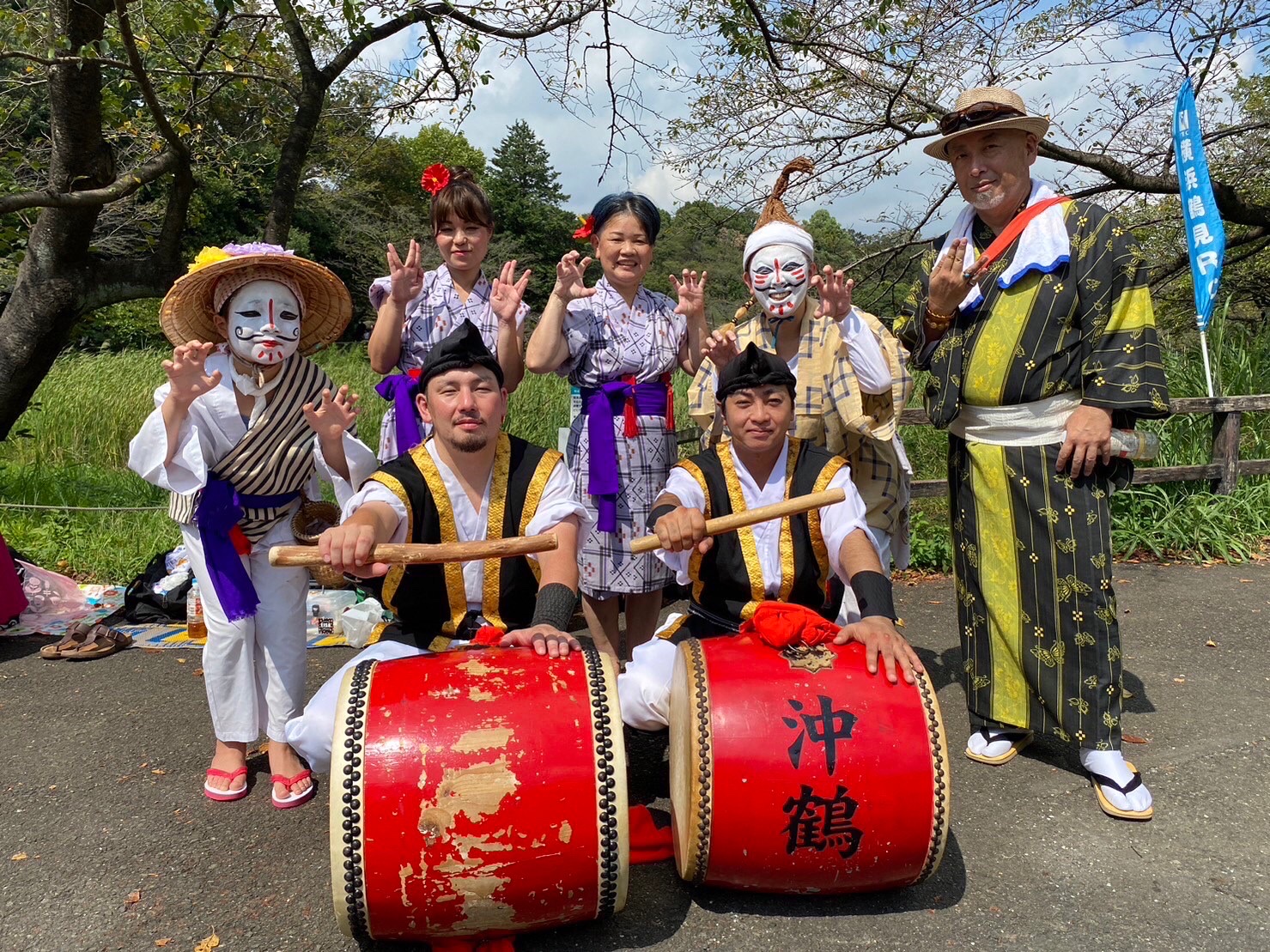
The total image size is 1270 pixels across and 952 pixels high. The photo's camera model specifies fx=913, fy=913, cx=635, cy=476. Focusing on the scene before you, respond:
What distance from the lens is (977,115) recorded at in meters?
2.83

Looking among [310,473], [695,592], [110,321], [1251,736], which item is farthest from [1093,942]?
[110,321]

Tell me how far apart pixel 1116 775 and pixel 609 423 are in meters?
2.01

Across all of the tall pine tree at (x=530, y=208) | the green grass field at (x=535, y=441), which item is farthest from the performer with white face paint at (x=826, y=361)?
the tall pine tree at (x=530, y=208)

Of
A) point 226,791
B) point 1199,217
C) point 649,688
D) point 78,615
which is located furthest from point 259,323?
point 1199,217

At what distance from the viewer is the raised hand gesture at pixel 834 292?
306 cm

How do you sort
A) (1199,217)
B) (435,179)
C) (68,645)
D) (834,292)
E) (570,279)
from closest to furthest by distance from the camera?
(834,292), (570,279), (435,179), (68,645), (1199,217)

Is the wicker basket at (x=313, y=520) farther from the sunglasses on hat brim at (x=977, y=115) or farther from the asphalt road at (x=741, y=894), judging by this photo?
the sunglasses on hat brim at (x=977, y=115)

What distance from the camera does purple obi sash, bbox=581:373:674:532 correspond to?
336 cm

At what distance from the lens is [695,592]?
2.81 m

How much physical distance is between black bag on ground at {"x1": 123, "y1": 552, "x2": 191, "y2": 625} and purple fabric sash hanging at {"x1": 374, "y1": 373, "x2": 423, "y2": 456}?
2.25 meters

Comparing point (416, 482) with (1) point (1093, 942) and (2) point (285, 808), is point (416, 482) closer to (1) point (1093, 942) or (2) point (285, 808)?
(2) point (285, 808)

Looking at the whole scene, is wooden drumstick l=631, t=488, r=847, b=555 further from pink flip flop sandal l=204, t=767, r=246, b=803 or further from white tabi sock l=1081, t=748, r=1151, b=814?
pink flip flop sandal l=204, t=767, r=246, b=803

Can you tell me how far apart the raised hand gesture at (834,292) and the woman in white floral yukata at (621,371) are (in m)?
0.42

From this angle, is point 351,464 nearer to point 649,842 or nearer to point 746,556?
point 746,556
